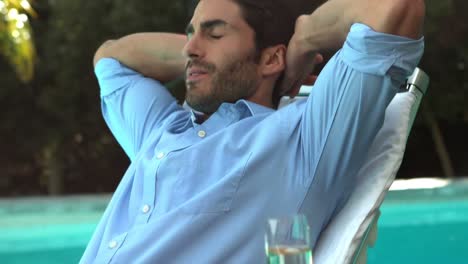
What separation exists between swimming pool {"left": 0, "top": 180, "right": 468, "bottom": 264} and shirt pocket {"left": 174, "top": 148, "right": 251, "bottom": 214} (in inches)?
121

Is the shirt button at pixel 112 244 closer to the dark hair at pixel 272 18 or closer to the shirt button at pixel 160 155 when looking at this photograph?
the shirt button at pixel 160 155

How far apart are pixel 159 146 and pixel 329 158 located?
1.21 ft

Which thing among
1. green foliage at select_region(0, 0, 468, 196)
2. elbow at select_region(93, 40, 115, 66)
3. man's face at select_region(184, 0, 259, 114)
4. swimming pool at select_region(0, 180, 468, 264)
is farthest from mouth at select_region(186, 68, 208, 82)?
green foliage at select_region(0, 0, 468, 196)

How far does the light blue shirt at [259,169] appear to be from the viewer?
1345 millimetres

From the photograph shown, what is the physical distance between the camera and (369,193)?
1433 millimetres

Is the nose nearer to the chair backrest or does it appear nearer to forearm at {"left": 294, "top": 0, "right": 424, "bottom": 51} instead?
forearm at {"left": 294, "top": 0, "right": 424, "bottom": 51}

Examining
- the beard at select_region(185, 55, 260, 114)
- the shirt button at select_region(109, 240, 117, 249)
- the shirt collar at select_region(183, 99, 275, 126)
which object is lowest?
the shirt button at select_region(109, 240, 117, 249)

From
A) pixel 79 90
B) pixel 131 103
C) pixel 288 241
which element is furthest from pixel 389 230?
pixel 79 90

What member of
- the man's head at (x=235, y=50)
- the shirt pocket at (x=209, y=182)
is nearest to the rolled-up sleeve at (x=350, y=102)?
the shirt pocket at (x=209, y=182)

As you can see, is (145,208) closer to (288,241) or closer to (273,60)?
(273,60)

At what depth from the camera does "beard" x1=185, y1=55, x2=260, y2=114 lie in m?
1.59

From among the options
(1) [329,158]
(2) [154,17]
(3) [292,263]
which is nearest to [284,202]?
(1) [329,158]

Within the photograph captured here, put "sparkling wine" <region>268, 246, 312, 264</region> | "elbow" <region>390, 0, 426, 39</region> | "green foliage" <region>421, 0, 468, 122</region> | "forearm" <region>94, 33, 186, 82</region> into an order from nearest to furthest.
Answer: "sparkling wine" <region>268, 246, 312, 264</region> < "elbow" <region>390, 0, 426, 39</region> < "forearm" <region>94, 33, 186, 82</region> < "green foliage" <region>421, 0, 468, 122</region>

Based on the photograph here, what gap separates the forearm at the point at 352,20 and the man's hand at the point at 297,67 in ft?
0.07
